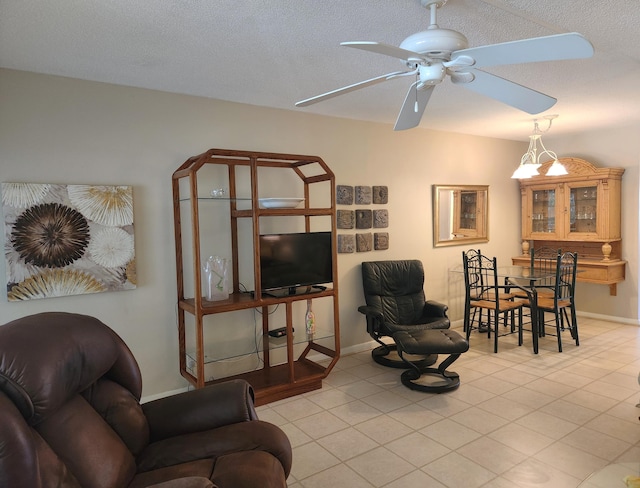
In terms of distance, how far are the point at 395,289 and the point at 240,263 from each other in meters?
1.68

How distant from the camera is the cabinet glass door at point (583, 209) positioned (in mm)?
5574

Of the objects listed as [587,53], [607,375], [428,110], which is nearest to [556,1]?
[587,53]

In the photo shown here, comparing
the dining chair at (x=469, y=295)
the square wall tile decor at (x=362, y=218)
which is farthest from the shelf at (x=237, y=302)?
the dining chair at (x=469, y=295)

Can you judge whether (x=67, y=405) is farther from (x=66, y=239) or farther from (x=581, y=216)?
(x=581, y=216)

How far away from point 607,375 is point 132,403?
383 cm

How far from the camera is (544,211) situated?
6.06 m

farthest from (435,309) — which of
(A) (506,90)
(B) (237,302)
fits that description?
(A) (506,90)

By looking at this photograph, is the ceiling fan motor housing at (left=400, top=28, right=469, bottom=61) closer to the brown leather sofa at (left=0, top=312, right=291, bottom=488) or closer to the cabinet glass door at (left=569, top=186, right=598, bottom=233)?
the brown leather sofa at (left=0, top=312, right=291, bottom=488)

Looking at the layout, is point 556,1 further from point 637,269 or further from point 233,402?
point 637,269

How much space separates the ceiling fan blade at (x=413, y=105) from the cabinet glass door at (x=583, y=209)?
13.7 ft

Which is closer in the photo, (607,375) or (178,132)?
(178,132)

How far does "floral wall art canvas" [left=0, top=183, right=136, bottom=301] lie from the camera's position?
290 centimetres

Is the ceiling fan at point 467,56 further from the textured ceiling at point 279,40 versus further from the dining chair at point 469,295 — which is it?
the dining chair at point 469,295

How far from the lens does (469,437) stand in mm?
2889
